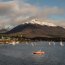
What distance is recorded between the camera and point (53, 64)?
414 feet

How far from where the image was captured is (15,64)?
124188 millimetres

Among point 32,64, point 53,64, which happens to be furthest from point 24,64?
point 53,64

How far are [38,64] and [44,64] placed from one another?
2677 millimetres

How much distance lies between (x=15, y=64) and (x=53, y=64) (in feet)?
55.8

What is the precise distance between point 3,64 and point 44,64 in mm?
18131

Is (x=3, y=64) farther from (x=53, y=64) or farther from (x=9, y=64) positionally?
(x=53, y=64)

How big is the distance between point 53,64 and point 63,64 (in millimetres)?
4542

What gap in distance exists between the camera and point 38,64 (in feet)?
411

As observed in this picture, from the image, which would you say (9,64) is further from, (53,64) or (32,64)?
(53,64)

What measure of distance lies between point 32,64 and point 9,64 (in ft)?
33.3

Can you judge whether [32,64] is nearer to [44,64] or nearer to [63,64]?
[44,64]

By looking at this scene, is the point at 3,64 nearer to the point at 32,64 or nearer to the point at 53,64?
the point at 32,64

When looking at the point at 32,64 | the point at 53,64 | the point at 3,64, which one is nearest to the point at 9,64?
the point at 3,64

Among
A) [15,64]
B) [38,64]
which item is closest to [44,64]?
[38,64]
